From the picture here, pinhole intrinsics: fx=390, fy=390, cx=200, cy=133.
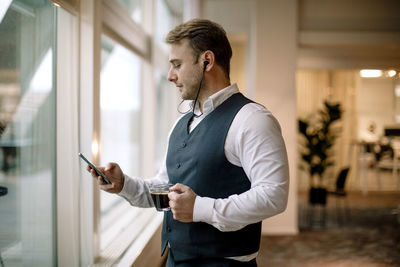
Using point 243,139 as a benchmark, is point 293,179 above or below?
below

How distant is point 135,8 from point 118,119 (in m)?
1.24

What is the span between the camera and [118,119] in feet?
12.9

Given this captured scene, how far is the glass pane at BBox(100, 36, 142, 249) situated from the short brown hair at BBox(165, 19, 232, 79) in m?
2.03

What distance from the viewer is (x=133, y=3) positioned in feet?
13.6

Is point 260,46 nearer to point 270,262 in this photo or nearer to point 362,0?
point 362,0

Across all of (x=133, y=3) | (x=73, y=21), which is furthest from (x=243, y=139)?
(x=133, y=3)

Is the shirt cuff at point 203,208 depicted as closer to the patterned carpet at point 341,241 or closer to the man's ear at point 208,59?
the man's ear at point 208,59

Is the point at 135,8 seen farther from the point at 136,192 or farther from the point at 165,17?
the point at 136,192

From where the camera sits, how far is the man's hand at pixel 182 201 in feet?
3.97

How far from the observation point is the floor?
412cm

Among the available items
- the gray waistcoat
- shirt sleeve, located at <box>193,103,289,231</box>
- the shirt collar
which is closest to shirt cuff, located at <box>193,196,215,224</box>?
shirt sleeve, located at <box>193,103,289,231</box>

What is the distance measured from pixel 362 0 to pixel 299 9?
2.91 feet

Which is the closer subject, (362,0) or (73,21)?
(73,21)

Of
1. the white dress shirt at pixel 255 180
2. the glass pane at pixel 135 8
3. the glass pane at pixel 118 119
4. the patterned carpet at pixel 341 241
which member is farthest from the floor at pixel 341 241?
the white dress shirt at pixel 255 180
